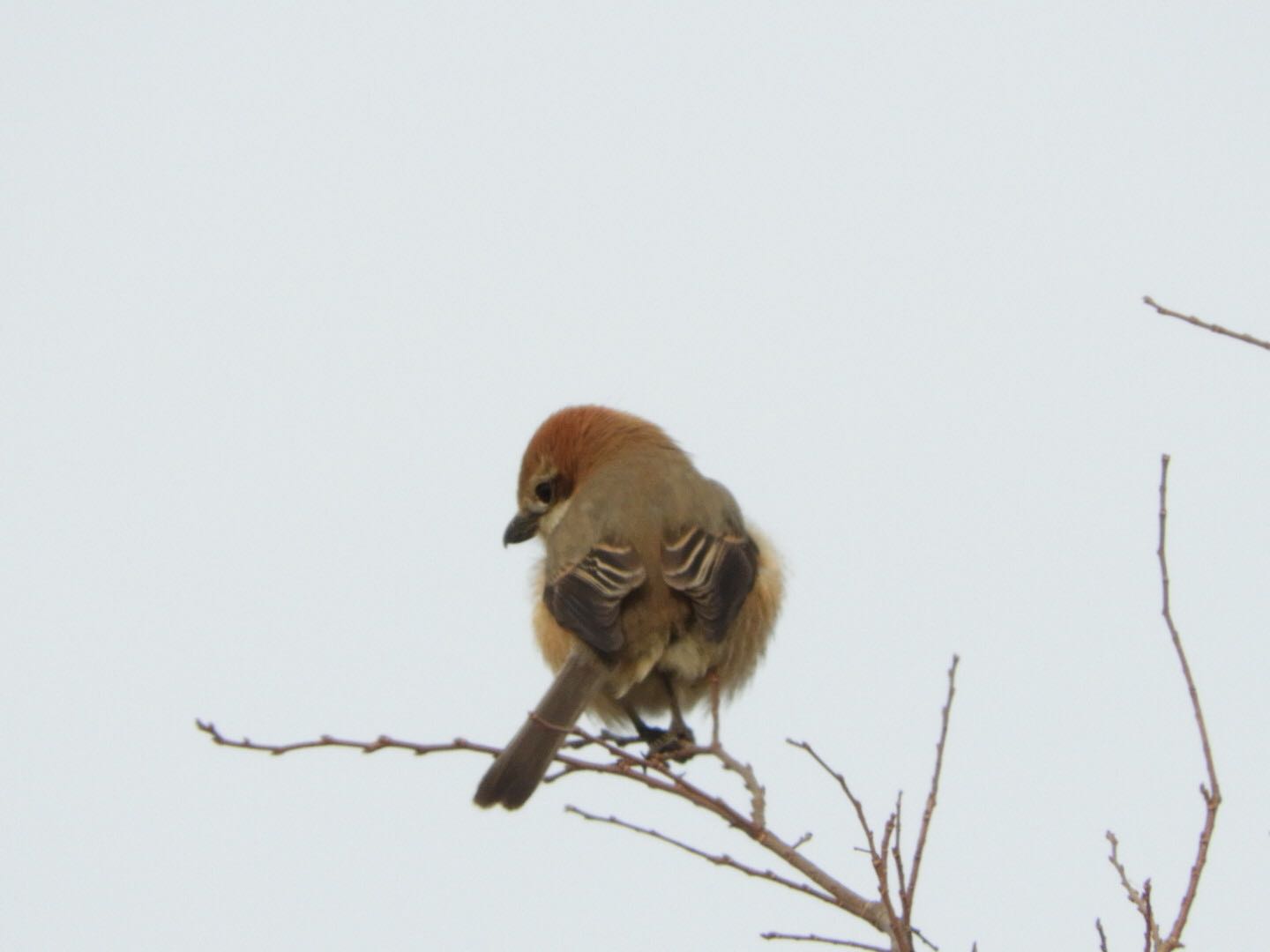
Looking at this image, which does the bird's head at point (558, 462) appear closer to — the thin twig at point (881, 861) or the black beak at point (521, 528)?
the black beak at point (521, 528)

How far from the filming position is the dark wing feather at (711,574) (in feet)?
20.1

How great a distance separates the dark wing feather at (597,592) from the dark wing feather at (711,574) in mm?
151

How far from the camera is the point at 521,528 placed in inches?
292

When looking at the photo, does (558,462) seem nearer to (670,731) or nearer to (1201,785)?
(670,731)

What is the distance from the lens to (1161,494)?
3625 millimetres

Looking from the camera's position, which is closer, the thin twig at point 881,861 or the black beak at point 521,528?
the thin twig at point 881,861

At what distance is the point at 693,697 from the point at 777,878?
9.51ft

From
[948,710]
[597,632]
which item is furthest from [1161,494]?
[597,632]

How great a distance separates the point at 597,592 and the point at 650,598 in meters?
0.21

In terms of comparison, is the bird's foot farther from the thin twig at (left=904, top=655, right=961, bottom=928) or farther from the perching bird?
the thin twig at (left=904, top=655, right=961, bottom=928)

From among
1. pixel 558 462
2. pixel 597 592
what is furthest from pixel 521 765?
A: pixel 558 462

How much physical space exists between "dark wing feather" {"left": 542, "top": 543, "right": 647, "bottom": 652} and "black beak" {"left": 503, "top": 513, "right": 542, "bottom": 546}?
0.93 metres

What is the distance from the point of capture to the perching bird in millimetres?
6062

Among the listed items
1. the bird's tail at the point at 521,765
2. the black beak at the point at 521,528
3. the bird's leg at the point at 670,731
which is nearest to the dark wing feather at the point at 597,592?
the bird's leg at the point at 670,731
